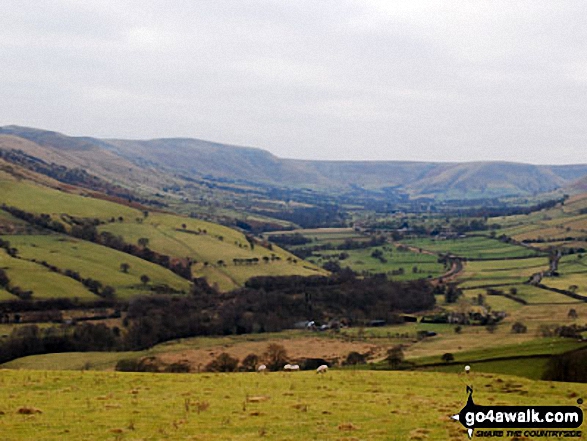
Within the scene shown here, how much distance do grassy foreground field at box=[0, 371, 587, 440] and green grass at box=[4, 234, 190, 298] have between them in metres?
118

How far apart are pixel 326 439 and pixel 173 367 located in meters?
60.2

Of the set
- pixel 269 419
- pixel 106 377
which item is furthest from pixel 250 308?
pixel 269 419

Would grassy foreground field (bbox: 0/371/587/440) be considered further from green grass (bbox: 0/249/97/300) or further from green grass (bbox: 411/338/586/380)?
green grass (bbox: 0/249/97/300)

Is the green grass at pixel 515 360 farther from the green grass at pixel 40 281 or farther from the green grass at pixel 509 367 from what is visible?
the green grass at pixel 40 281

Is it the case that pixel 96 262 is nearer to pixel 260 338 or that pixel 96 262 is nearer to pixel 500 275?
pixel 260 338

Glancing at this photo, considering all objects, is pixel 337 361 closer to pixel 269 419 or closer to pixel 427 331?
pixel 427 331

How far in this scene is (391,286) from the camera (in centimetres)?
16375

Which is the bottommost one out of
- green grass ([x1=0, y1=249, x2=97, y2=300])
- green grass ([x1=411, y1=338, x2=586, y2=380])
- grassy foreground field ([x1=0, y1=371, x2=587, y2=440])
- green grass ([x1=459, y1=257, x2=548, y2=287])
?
green grass ([x1=0, y1=249, x2=97, y2=300])

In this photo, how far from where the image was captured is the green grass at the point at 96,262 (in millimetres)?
160875

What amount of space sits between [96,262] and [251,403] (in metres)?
152

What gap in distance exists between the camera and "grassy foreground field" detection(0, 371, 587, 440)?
25.6 meters

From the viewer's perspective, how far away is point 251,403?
1233 inches

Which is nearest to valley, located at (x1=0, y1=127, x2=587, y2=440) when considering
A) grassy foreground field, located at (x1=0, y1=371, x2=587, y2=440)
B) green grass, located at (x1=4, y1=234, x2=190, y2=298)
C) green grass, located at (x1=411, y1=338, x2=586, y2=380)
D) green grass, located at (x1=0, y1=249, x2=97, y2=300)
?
grassy foreground field, located at (x1=0, y1=371, x2=587, y2=440)

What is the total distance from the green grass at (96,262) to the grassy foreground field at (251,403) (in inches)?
4660
